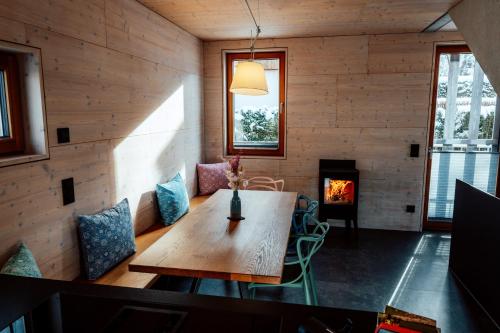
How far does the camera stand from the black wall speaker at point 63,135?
2.37 meters

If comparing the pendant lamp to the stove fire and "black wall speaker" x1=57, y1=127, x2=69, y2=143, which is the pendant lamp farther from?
the stove fire

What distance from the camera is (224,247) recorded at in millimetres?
2393

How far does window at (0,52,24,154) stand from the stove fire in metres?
3.52

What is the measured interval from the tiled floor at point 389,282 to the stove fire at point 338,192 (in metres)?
0.47

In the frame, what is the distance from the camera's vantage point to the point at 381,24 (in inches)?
165

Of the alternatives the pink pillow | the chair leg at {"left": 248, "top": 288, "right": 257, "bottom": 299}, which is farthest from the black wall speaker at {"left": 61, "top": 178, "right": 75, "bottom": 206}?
the pink pillow

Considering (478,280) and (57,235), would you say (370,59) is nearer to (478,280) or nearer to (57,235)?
(478,280)

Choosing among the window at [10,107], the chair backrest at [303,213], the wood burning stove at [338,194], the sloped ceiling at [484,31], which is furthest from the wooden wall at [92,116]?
the sloped ceiling at [484,31]

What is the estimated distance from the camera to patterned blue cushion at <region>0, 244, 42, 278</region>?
1.88 metres

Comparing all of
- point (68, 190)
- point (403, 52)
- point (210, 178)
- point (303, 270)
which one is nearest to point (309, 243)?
point (303, 270)

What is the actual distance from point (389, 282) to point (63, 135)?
10.2 feet

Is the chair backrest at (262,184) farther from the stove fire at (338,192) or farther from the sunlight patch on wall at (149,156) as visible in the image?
the sunlight patch on wall at (149,156)

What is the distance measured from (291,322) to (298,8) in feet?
10.6

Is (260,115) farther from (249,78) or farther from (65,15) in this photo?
(65,15)
